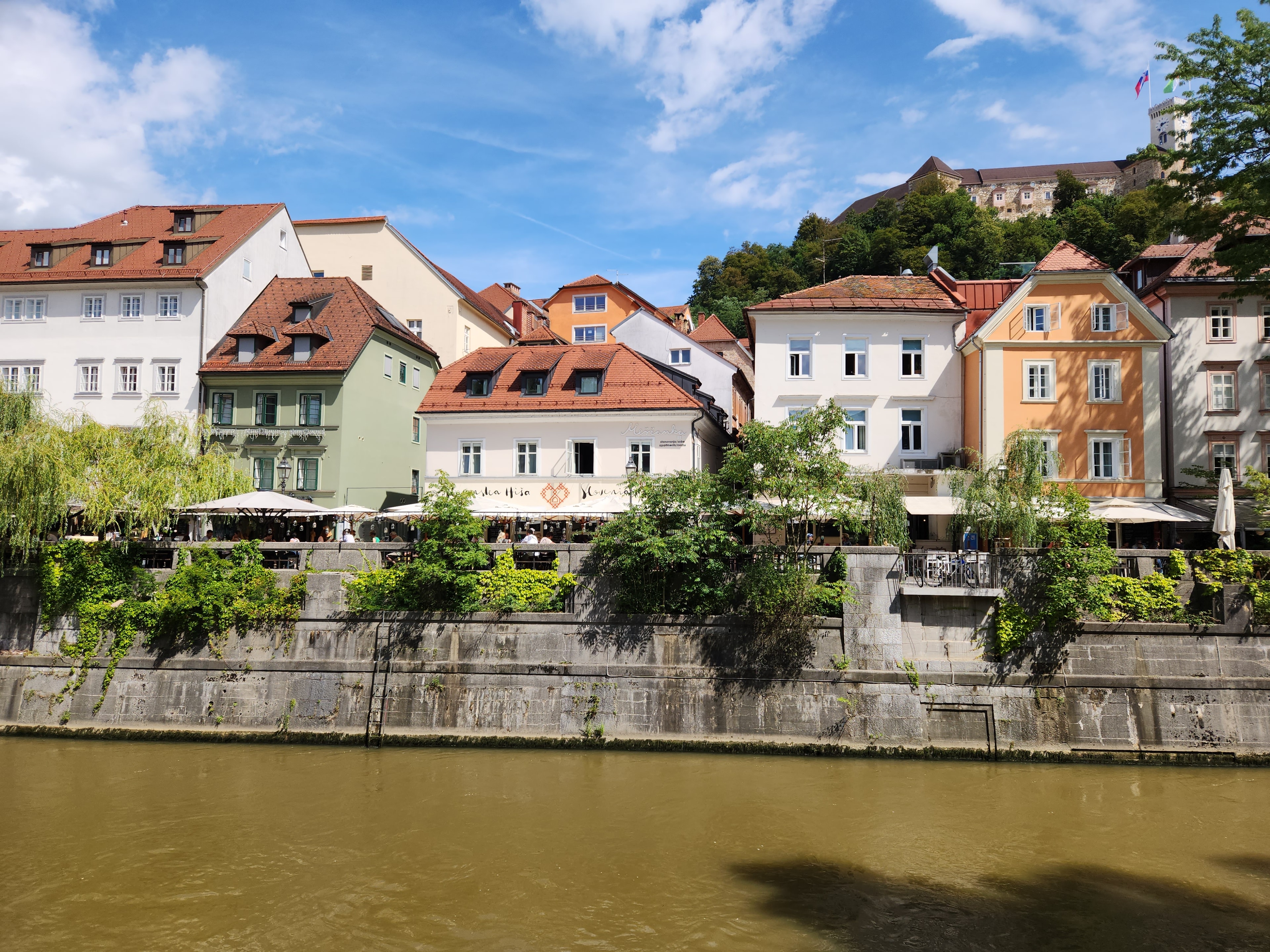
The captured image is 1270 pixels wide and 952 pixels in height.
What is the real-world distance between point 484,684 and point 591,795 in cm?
517

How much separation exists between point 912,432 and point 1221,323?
40.2ft

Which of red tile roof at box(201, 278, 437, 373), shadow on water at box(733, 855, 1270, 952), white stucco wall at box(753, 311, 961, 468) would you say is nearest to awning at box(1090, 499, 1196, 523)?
white stucco wall at box(753, 311, 961, 468)

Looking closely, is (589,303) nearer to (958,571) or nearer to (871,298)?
(871,298)

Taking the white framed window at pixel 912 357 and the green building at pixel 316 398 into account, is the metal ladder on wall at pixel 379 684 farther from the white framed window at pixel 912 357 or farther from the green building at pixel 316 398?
the white framed window at pixel 912 357

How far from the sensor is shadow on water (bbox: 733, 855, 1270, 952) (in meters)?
11.7

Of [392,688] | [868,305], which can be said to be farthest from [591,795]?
[868,305]

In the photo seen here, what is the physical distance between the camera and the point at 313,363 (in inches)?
1351

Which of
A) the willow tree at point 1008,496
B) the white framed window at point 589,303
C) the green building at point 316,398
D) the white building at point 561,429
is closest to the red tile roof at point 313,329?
the green building at point 316,398

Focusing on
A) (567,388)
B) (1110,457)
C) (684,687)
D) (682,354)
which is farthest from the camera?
(682,354)

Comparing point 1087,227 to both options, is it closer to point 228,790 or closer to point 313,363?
point 313,363

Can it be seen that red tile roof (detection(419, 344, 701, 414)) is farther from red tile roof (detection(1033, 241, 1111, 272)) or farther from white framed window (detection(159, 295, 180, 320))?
red tile roof (detection(1033, 241, 1111, 272))

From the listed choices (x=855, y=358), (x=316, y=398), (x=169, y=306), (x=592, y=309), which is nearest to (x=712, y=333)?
(x=592, y=309)

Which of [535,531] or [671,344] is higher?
[671,344]

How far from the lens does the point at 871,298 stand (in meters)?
31.4
